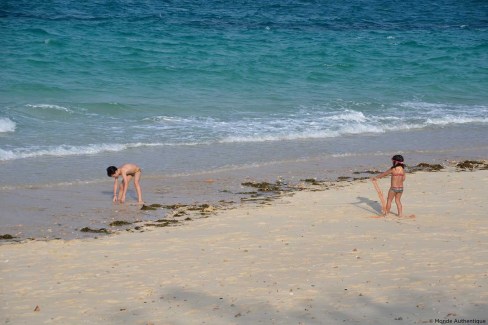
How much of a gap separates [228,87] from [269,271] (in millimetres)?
17000

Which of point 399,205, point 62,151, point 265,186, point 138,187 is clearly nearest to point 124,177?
point 138,187

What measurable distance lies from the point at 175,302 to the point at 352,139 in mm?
12123

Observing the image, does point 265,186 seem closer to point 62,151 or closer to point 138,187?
point 138,187

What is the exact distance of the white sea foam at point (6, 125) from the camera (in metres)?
Answer: 20.1

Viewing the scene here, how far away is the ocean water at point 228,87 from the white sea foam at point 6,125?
3.8 inches

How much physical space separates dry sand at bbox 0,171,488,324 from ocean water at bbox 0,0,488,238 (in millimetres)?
4155

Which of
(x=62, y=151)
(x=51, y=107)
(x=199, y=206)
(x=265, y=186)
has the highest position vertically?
(x=51, y=107)

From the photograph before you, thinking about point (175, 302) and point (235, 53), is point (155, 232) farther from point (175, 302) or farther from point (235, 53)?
point (235, 53)

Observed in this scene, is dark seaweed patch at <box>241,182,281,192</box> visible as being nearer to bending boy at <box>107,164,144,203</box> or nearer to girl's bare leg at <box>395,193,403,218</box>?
bending boy at <box>107,164,144,203</box>

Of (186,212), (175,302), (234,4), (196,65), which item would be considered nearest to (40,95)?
(196,65)

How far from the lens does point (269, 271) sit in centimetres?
1036

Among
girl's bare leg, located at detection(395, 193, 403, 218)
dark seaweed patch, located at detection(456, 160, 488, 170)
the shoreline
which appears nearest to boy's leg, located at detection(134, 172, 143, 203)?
the shoreline

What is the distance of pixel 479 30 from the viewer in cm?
4162

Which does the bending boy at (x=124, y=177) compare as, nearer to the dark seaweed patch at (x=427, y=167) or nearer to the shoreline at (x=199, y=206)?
the shoreline at (x=199, y=206)
